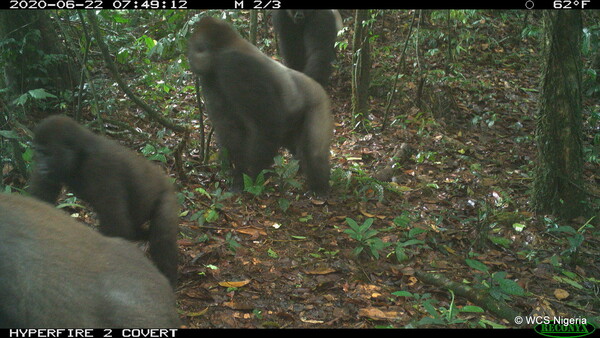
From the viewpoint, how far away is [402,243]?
463cm

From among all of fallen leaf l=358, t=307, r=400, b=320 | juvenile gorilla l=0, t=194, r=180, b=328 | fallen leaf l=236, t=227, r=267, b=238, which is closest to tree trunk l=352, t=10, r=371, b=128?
fallen leaf l=236, t=227, r=267, b=238

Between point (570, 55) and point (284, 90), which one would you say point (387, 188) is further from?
point (570, 55)

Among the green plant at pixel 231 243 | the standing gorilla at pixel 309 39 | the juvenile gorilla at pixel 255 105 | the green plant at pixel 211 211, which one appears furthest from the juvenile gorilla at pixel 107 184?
the standing gorilla at pixel 309 39

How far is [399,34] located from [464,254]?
6.15m

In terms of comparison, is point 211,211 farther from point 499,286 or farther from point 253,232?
point 499,286

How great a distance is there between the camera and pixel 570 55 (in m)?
5.02

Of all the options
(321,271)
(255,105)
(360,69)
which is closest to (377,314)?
(321,271)

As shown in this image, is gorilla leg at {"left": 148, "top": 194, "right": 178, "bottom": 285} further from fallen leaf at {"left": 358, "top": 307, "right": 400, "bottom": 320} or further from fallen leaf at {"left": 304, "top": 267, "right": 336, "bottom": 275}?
fallen leaf at {"left": 358, "top": 307, "right": 400, "bottom": 320}

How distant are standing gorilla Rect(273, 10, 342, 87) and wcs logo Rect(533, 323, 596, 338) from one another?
479 cm

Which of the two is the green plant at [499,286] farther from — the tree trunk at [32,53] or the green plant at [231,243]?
the tree trunk at [32,53]

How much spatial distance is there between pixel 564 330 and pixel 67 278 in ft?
10.2

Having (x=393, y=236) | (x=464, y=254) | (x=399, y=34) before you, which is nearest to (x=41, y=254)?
(x=393, y=236)

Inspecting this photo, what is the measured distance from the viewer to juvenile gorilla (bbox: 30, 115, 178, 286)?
3727mm

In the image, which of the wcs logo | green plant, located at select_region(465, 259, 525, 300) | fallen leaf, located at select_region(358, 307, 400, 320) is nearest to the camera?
the wcs logo
